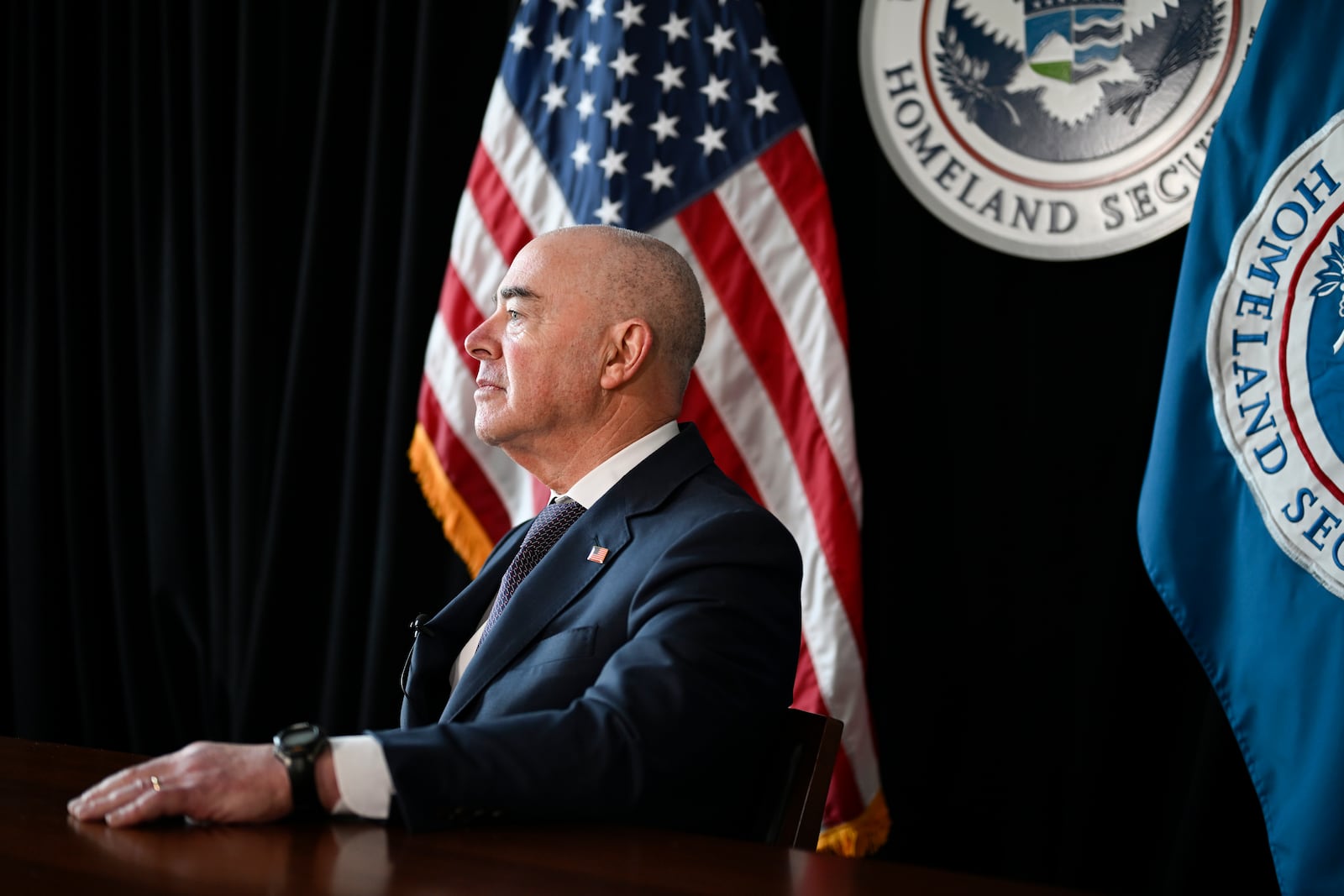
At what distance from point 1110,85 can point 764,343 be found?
2.91 feet

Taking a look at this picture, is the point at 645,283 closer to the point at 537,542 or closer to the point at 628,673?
the point at 537,542

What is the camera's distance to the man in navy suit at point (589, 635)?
3.44 ft

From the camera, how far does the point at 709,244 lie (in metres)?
2.71

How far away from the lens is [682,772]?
1213 millimetres

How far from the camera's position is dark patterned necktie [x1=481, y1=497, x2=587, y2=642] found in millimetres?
1637

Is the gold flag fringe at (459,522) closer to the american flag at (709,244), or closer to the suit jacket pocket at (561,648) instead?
the american flag at (709,244)

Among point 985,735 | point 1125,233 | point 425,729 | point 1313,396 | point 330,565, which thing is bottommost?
point 985,735

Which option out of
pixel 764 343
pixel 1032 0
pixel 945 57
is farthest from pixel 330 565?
pixel 1032 0

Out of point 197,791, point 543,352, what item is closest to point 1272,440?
point 543,352

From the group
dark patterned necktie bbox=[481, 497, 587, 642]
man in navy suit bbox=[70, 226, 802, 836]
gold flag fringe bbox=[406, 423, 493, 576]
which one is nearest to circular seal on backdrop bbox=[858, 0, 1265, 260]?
man in navy suit bbox=[70, 226, 802, 836]

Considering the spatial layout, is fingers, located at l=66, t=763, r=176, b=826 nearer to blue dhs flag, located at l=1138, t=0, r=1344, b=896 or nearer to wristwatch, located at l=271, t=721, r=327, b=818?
wristwatch, located at l=271, t=721, r=327, b=818

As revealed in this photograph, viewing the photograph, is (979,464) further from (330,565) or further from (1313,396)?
(330,565)

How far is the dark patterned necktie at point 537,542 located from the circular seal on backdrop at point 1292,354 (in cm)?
112

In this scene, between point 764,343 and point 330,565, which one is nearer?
point 764,343
